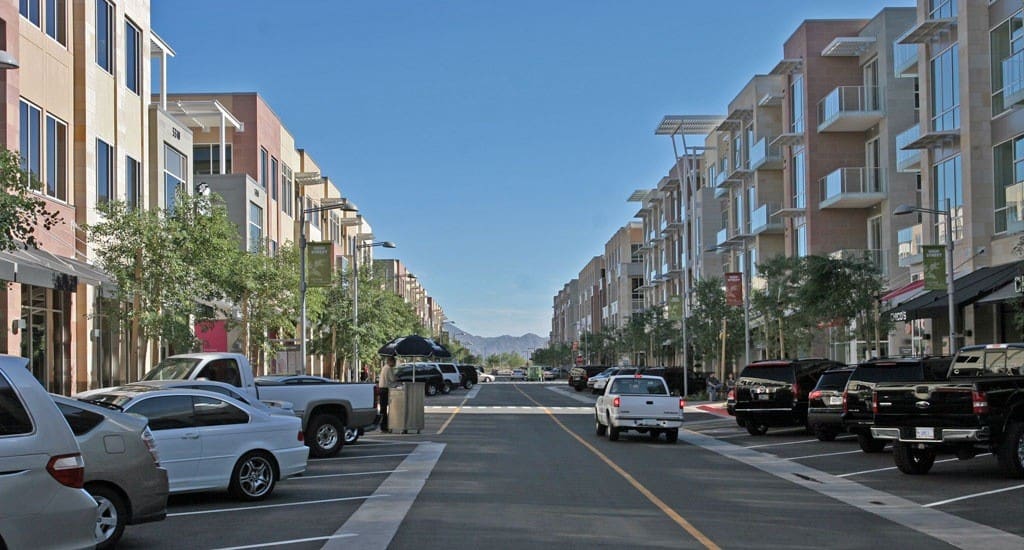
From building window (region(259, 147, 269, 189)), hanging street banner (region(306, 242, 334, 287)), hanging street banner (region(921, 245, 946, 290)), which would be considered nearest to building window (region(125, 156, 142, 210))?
hanging street banner (region(306, 242, 334, 287))

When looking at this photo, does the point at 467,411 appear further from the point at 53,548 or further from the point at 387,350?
the point at 53,548

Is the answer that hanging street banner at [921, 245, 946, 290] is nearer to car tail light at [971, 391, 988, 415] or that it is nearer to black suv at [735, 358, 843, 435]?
black suv at [735, 358, 843, 435]

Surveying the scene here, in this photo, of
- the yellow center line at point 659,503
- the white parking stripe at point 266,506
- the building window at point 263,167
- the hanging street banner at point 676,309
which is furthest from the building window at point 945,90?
the building window at point 263,167

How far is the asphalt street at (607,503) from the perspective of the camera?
40.8 feet

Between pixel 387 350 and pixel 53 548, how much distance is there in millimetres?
31288

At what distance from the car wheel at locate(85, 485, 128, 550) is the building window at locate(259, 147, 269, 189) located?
1928 inches

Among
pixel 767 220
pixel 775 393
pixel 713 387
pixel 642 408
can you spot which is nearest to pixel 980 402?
pixel 642 408

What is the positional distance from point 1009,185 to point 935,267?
4.34m

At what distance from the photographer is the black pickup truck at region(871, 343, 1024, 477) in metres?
18.0

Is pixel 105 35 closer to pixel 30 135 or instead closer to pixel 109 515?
pixel 30 135

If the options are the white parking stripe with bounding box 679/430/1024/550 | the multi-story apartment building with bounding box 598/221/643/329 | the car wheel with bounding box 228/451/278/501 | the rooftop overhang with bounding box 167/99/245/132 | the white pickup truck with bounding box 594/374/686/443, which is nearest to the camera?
the white parking stripe with bounding box 679/430/1024/550

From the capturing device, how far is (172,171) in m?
41.8

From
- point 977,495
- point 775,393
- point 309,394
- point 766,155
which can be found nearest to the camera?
point 977,495

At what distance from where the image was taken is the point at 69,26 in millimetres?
32688
